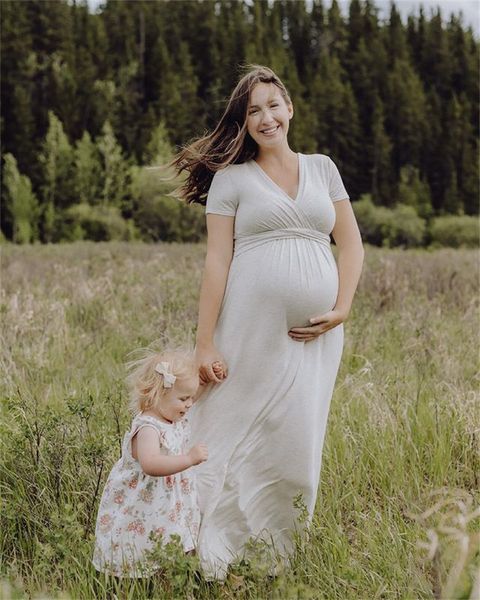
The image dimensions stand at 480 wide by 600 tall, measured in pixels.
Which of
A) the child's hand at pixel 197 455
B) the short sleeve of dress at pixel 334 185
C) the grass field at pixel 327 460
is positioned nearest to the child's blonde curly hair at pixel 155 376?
the child's hand at pixel 197 455

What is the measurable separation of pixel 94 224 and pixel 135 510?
3748cm

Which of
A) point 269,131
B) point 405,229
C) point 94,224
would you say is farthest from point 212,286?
point 405,229

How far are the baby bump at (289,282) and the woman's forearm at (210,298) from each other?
12 cm

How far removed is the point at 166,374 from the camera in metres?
2.89

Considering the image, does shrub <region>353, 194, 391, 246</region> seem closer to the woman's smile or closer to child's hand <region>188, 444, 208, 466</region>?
the woman's smile

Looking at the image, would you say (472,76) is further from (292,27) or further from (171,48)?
(171,48)

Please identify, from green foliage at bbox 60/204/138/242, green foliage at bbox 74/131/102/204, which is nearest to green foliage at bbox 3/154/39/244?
green foliage at bbox 60/204/138/242

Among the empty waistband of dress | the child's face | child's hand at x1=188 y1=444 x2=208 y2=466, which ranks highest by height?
the empty waistband of dress

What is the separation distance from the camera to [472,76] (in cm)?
5894

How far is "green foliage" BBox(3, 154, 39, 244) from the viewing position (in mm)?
37594

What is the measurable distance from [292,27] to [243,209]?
6570cm

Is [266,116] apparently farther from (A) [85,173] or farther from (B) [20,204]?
(A) [85,173]

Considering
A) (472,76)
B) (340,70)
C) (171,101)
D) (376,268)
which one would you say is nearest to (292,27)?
(340,70)

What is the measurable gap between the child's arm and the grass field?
309 mm
